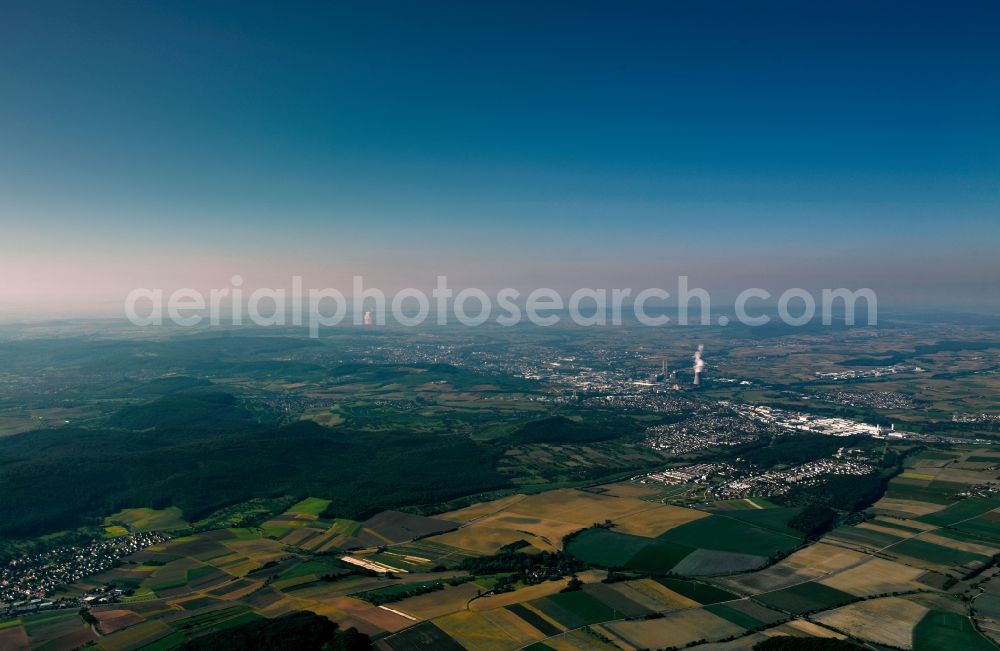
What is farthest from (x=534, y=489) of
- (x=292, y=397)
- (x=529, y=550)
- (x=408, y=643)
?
(x=292, y=397)

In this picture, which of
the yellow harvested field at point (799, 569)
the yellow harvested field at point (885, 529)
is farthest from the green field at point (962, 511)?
the yellow harvested field at point (799, 569)

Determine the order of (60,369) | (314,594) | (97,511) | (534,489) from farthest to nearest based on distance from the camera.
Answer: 1. (60,369)
2. (534,489)
3. (97,511)
4. (314,594)

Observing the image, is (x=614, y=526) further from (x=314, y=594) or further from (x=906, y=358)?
(x=906, y=358)

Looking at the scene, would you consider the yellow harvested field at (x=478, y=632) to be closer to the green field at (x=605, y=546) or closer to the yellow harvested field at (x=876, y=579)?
the green field at (x=605, y=546)

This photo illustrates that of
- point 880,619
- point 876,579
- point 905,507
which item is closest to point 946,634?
point 880,619

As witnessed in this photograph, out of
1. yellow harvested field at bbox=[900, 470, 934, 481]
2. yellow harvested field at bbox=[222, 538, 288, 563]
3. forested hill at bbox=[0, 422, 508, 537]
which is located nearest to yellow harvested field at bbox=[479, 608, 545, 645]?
yellow harvested field at bbox=[222, 538, 288, 563]

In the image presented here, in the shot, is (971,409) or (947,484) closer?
(947,484)
